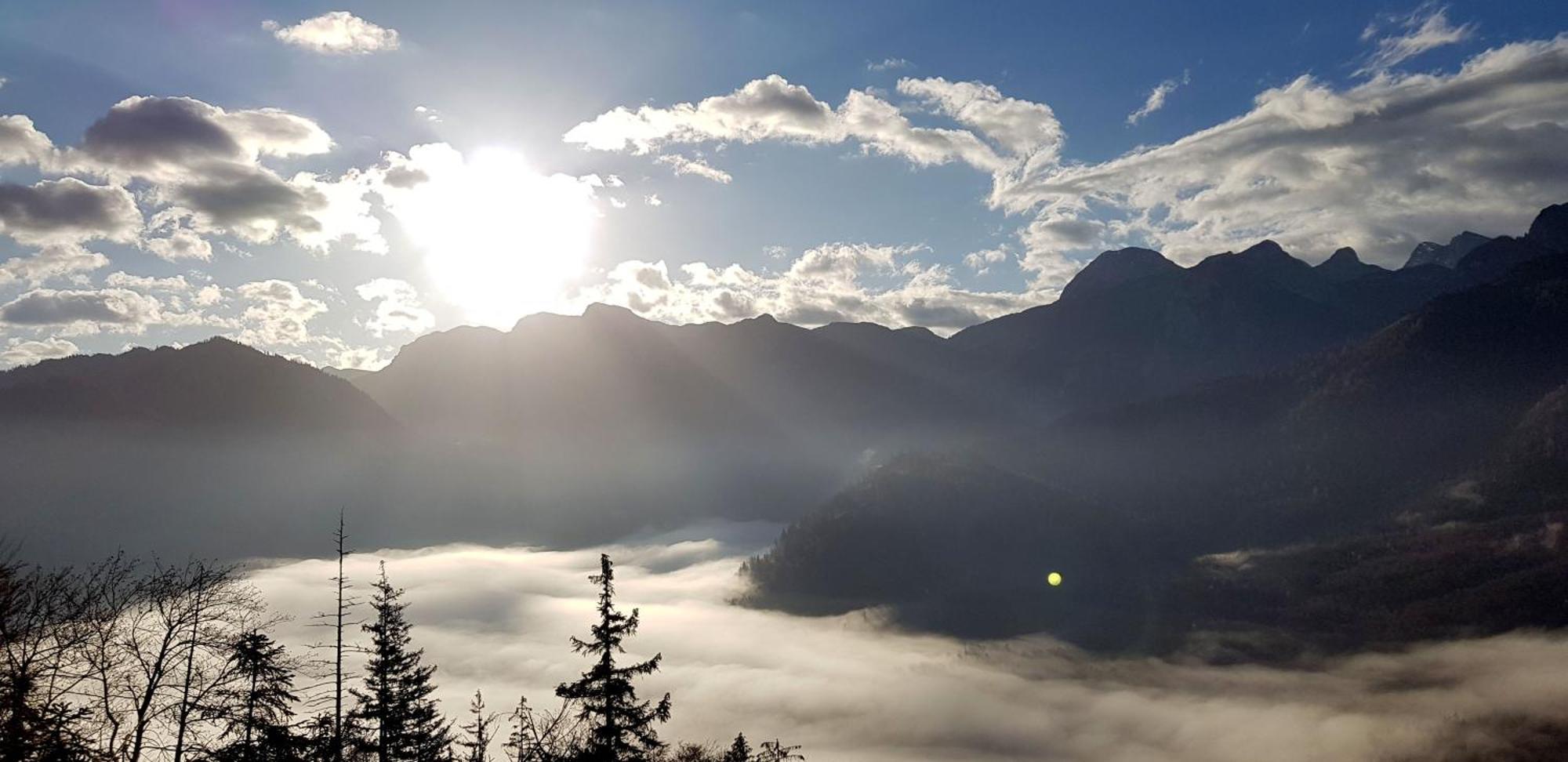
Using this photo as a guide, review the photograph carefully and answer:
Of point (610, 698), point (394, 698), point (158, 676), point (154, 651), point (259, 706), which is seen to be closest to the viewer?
point (158, 676)

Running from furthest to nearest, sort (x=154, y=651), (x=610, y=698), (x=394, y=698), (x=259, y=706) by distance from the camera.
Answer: (x=394, y=698), (x=610, y=698), (x=154, y=651), (x=259, y=706)

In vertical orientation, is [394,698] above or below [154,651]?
below

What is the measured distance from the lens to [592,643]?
126 feet

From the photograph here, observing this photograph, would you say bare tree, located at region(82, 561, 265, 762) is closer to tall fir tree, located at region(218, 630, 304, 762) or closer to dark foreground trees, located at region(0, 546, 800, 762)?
dark foreground trees, located at region(0, 546, 800, 762)

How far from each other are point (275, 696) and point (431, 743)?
83.7 feet

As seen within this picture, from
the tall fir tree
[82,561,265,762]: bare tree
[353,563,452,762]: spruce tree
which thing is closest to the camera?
[82,561,265,762]: bare tree

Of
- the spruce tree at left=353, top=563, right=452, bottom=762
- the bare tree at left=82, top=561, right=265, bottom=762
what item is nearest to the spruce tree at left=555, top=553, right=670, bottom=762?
the bare tree at left=82, top=561, right=265, bottom=762

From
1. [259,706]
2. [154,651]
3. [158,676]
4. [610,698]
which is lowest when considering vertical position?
[610,698]

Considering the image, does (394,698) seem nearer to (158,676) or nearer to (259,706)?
(259,706)

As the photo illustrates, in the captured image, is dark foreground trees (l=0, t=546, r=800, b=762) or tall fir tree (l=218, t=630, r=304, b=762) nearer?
dark foreground trees (l=0, t=546, r=800, b=762)

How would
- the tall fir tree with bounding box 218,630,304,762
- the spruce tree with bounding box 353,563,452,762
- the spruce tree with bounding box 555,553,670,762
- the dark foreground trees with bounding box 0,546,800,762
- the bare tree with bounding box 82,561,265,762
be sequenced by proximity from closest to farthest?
the dark foreground trees with bounding box 0,546,800,762, the bare tree with bounding box 82,561,265,762, the tall fir tree with bounding box 218,630,304,762, the spruce tree with bounding box 555,553,670,762, the spruce tree with bounding box 353,563,452,762

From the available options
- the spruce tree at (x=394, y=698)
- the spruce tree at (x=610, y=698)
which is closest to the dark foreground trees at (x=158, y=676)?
the spruce tree at (x=610, y=698)

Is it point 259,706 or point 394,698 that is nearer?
point 259,706

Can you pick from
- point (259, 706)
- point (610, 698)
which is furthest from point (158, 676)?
point (610, 698)
